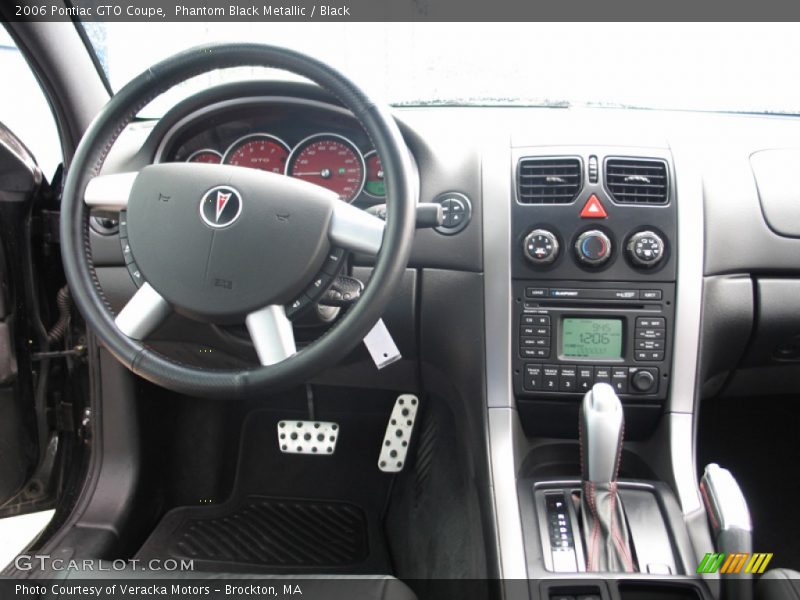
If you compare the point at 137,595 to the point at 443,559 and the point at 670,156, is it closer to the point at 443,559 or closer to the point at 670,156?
the point at 443,559

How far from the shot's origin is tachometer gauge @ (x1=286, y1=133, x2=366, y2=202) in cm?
146

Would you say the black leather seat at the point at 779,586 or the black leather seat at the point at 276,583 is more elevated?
the black leather seat at the point at 779,586

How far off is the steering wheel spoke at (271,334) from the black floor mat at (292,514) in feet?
2.82

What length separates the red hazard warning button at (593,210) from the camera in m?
1.39

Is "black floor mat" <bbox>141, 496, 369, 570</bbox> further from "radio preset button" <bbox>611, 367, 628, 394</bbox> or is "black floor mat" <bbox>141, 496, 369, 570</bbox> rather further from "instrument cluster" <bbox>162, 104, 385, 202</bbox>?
"instrument cluster" <bbox>162, 104, 385, 202</bbox>

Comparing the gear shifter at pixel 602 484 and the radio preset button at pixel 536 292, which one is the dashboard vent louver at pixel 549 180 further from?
the gear shifter at pixel 602 484

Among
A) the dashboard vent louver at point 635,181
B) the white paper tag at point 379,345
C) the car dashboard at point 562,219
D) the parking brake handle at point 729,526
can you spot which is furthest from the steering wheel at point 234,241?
the parking brake handle at point 729,526

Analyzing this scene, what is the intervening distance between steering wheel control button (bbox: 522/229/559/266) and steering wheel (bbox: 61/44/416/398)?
0.44 meters

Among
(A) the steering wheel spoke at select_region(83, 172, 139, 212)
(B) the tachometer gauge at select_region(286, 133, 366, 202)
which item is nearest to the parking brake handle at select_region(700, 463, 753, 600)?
(B) the tachometer gauge at select_region(286, 133, 366, 202)

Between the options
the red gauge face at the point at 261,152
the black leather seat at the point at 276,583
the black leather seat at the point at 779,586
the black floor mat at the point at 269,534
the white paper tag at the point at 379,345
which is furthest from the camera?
the black floor mat at the point at 269,534

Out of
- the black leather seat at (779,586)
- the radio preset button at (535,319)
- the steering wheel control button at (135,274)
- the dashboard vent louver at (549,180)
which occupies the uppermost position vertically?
the dashboard vent louver at (549,180)

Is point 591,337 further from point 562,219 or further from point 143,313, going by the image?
point 143,313

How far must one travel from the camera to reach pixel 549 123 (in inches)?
60.1

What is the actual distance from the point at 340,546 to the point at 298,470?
29 cm
